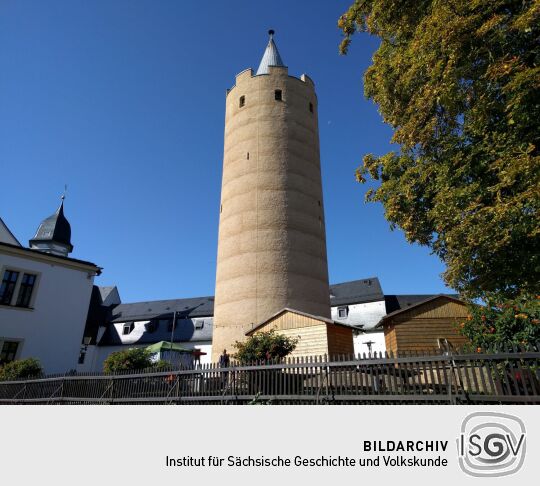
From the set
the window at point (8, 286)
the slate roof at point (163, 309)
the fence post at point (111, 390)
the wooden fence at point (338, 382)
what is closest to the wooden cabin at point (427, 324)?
the wooden fence at point (338, 382)

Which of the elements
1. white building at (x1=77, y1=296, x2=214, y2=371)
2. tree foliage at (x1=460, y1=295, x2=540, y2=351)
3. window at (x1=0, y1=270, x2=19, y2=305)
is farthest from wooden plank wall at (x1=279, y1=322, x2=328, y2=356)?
white building at (x1=77, y1=296, x2=214, y2=371)

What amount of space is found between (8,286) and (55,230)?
87.2 feet

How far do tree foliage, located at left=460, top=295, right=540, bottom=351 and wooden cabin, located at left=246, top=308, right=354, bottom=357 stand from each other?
8437 mm

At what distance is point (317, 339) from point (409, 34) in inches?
525

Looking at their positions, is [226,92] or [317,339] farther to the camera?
[226,92]

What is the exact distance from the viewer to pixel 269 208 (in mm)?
25109

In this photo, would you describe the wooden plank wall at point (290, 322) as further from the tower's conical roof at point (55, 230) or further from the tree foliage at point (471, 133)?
the tower's conical roof at point (55, 230)

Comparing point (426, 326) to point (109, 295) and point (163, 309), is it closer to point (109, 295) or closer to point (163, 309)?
point (163, 309)

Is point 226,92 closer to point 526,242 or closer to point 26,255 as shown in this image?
point 26,255

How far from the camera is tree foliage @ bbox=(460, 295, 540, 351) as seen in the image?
8.84 m

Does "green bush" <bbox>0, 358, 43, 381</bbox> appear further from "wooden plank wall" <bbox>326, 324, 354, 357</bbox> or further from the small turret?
the small turret
